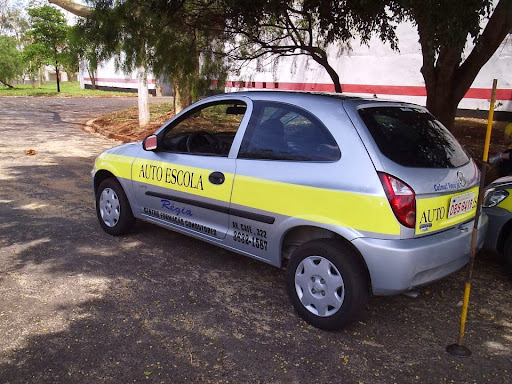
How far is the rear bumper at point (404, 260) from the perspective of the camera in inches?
115

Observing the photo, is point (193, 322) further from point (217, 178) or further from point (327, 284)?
point (217, 178)

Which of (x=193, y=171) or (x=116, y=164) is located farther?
(x=116, y=164)

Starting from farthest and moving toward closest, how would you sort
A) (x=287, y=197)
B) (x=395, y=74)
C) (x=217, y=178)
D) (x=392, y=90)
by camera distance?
(x=392, y=90), (x=395, y=74), (x=217, y=178), (x=287, y=197)

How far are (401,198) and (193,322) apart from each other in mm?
1696

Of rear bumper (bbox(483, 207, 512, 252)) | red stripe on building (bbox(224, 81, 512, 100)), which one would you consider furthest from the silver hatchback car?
red stripe on building (bbox(224, 81, 512, 100))

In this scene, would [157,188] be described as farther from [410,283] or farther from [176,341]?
[410,283]

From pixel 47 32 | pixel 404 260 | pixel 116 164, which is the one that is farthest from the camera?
pixel 47 32

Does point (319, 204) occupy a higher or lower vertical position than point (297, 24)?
lower

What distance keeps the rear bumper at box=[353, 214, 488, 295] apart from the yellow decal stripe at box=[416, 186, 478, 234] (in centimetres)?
7

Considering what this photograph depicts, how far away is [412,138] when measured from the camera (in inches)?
132

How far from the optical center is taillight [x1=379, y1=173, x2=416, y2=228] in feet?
9.59

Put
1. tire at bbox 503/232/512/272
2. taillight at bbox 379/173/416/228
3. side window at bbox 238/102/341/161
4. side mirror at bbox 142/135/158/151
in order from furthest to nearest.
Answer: side mirror at bbox 142/135/158/151 → tire at bbox 503/232/512/272 → side window at bbox 238/102/341/161 → taillight at bbox 379/173/416/228

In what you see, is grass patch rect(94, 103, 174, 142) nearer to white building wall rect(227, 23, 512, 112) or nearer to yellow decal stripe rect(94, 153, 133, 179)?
white building wall rect(227, 23, 512, 112)

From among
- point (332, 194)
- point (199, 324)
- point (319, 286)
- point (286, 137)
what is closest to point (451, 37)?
point (286, 137)
